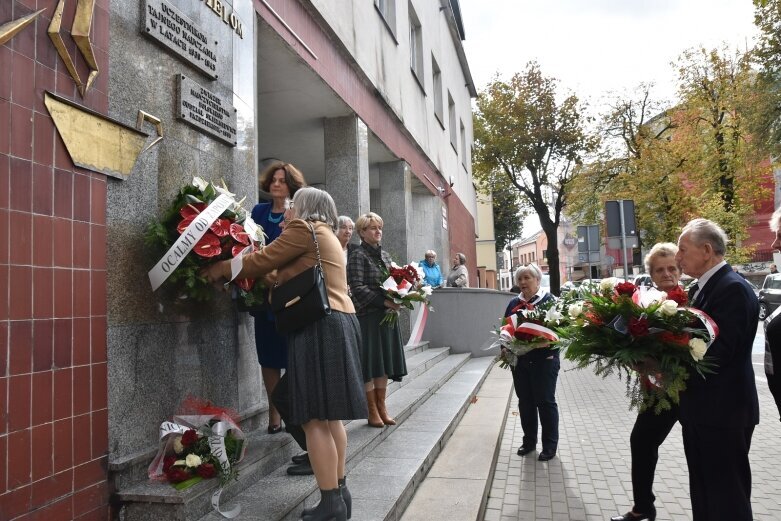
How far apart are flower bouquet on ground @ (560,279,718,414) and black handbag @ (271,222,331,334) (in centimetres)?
154

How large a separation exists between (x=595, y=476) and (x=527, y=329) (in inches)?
55.5

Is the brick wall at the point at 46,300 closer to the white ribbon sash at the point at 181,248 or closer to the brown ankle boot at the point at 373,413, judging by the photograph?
the white ribbon sash at the point at 181,248

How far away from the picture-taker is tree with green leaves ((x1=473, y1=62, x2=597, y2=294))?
1023 inches

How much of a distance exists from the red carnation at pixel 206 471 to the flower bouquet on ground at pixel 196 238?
99cm

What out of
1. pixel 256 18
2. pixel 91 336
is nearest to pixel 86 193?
pixel 91 336

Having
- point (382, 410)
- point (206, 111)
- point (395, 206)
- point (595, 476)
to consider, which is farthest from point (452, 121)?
point (206, 111)

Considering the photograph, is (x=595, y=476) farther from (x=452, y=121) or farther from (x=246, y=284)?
(x=452, y=121)

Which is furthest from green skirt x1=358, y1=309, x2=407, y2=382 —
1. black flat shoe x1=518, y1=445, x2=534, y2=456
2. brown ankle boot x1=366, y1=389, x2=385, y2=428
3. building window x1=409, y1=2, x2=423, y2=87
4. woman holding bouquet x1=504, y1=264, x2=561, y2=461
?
building window x1=409, y1=2, x2=423, y2=87

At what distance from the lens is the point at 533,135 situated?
26.1 metres

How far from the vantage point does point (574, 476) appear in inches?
200

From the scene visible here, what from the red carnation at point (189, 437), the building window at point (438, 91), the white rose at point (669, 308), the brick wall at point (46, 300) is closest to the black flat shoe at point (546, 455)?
the white rose at point (669, 308)

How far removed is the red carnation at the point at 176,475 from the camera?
3072mm

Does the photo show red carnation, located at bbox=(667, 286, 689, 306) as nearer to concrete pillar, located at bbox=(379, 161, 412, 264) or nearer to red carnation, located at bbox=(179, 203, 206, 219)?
red carnation, located at bbox=(179, 203, 206, 219)

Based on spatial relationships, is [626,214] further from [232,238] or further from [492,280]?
[492,280]
